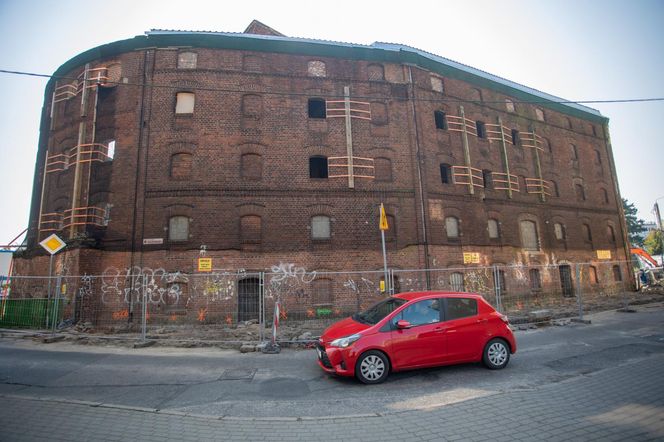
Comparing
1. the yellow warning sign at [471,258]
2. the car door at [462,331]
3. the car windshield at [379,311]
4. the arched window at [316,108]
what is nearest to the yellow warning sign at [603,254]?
the yellow warning sign at [471,258]

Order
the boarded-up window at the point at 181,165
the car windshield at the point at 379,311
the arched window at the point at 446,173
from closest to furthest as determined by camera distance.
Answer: the car windshield at the point at 379,311
the boarded-up window at the point at 181,165
the arched window at the point at 446,173

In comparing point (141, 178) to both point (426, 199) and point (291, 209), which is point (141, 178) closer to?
point (291, 209)

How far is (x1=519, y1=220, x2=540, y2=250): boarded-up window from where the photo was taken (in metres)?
20.5

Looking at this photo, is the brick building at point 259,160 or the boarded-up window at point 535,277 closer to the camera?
the brick building at point 259,160

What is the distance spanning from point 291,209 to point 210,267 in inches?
175

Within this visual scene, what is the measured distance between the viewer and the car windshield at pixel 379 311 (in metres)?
6.38

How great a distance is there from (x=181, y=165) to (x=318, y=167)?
21.5ft

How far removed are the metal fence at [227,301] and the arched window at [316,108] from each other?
8.04 metres

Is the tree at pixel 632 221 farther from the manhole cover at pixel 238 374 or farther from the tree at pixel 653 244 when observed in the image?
the manhole cover at pixel 238 374

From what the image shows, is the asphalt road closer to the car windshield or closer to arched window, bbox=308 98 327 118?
the car windshield

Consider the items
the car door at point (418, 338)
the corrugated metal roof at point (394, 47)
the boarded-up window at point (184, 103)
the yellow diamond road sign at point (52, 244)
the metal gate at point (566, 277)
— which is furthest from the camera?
the metal gate at point (566, 277)


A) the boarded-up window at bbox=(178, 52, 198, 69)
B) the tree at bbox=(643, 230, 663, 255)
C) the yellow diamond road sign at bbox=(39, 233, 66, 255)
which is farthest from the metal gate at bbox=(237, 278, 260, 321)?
the tree at bbox=(643, 230, 663, 255)

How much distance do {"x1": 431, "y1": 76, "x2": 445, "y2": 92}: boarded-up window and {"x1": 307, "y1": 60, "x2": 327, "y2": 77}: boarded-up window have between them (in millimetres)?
6641

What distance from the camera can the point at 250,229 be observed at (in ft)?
49.7
